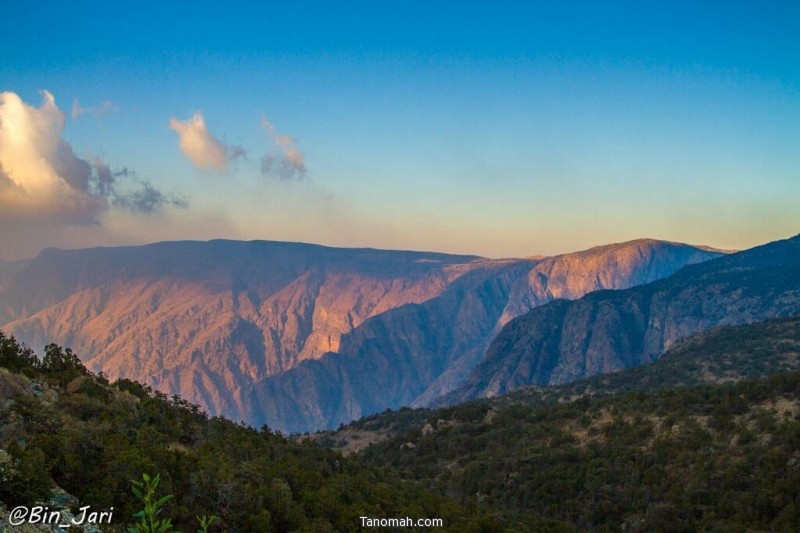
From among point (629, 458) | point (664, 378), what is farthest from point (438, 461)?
point (664, 378)

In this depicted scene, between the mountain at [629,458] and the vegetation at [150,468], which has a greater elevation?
the vegetation at [150,468]

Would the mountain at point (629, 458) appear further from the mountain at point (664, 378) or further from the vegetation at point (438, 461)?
the mountain at point (664, 378)

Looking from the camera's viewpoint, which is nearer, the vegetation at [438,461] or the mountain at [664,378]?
the vegetation at [438,461]

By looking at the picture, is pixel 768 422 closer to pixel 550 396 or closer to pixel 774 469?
pixel 774 469

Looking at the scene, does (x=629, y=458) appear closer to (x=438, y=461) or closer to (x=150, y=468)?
(x=438, y=461)

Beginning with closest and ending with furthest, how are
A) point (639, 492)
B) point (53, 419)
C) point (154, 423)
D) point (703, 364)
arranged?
point (53, 419) < point (154, 423) < point (639, 492) < point (703, 364)

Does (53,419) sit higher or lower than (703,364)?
higher

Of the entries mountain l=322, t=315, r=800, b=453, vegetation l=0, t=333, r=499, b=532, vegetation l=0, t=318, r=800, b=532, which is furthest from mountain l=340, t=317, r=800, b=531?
vegetation l=0, t=333, r=499, b=532

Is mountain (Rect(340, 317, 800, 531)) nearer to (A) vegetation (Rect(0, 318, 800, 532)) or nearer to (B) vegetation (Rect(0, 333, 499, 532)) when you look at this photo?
(A) vegetation (Rect(0, 318, 800, 532))

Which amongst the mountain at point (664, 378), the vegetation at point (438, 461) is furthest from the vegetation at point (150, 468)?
the mountain at point (664, 378)

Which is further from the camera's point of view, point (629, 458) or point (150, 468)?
point (629, 458)

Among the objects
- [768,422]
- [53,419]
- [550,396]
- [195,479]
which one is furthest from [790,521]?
[550,396]
